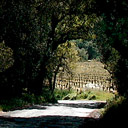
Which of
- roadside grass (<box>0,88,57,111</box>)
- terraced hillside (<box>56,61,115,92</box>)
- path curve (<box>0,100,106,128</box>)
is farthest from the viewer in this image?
terraced hillside (<box>56,61,115,92</box>)

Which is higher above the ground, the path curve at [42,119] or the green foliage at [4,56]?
the green foliage at [4,56]

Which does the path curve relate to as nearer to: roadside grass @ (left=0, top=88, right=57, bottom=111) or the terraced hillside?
roadside grass @ (left=0, top=88, right=57, bottom=111)

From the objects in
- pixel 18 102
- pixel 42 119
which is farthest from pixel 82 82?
pixel 42 119

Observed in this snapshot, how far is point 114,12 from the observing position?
33.4 feet

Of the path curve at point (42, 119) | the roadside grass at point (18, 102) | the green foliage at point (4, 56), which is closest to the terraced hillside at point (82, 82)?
the roadside grass at point (18, 102)

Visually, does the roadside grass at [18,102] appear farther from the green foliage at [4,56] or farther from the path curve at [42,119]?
the green foliage at [4,56]

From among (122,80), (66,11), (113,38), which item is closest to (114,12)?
(113,38)

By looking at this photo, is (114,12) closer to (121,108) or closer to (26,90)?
(121,108)

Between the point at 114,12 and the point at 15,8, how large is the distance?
385 inches

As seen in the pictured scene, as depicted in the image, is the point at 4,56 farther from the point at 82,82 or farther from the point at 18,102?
the point at 82,82

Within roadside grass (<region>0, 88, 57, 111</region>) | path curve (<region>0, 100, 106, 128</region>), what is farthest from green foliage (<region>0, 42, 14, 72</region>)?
path curve (<region>0, 100, 106, 128</region>)

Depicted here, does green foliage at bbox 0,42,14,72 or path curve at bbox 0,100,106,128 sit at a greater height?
green foliage at bbox 0,42,14,72

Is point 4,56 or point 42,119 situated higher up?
point 4,56

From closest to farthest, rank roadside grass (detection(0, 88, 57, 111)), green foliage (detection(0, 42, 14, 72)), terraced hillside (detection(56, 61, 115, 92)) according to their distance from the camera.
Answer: green foliage (detection(0, 42, 14, 72))
roadside grass (detection(0, 88, 57, 111))
terraced hillside (detection(56, 61, 115, 92))
